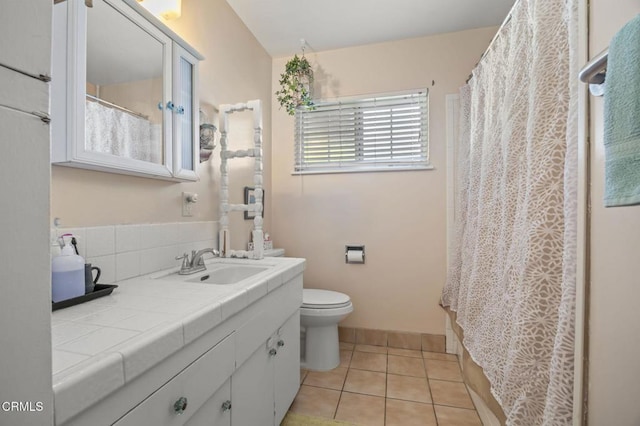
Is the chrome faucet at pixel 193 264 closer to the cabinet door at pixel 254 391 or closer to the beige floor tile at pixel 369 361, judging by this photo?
the cabinet door at pixel 254 391

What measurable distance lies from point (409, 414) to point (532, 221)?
4.05 feet

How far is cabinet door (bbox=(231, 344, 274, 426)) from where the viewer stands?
3.10ft

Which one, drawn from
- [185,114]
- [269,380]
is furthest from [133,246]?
[269,380]

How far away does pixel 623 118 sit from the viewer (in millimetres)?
542

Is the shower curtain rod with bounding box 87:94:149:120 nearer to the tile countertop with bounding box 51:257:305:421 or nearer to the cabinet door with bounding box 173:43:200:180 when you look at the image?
the cabinet door with bounding box 173:43:200:180

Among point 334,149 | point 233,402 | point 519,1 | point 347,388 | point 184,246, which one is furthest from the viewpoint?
point 334,149

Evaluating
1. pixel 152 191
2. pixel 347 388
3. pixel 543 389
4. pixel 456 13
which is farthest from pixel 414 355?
pixel 456 13

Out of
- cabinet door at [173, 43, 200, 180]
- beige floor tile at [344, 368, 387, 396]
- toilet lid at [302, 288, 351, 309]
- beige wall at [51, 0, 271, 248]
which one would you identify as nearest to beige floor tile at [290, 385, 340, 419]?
beige floor tile at [344, 368, 387, 396]

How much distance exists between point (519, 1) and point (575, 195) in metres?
0.90

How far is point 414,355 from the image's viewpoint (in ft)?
7.07

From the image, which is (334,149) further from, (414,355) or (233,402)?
(233,402)

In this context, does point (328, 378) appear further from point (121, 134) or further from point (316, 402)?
point (121, 134)

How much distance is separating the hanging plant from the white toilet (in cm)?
151

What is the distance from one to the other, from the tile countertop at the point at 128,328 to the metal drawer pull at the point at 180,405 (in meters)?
0.13
